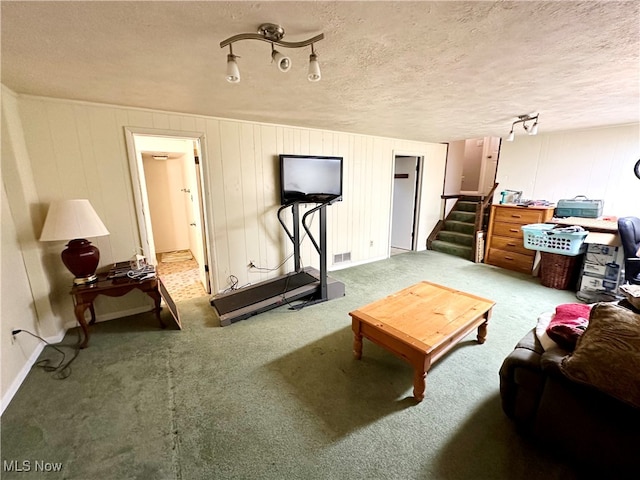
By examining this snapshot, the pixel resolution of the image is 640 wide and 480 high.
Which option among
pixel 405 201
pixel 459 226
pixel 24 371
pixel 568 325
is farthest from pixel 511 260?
pixel 24 371

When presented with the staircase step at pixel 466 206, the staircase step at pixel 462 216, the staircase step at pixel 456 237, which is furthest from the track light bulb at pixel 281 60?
the staircase step at pixel 466 206

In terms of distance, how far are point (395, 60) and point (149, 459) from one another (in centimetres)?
267

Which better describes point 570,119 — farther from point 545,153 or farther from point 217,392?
point 217,392

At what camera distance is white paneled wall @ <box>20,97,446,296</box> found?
245cm

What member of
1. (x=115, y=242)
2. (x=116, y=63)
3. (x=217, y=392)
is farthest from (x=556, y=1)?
(x=115, y=242)

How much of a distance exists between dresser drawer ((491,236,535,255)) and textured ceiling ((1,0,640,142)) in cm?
206

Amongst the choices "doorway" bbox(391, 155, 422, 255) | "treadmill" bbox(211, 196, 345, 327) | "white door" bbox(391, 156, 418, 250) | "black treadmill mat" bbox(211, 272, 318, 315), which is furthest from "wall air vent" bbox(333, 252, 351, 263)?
"white door" bbox(391, 156, 418, 250)

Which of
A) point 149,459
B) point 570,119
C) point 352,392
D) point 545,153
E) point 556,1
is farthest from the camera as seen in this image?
point 545,153

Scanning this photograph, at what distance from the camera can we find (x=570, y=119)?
331 cm

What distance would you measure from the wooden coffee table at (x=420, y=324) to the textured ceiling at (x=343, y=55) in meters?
1.75

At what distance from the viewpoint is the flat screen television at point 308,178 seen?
140 inches

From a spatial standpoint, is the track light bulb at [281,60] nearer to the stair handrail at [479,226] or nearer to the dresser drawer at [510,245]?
the dresser drawer at [510,245]

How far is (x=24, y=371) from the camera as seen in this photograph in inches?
80.6

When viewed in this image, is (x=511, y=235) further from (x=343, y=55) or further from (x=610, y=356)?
(x=343, y=55)
